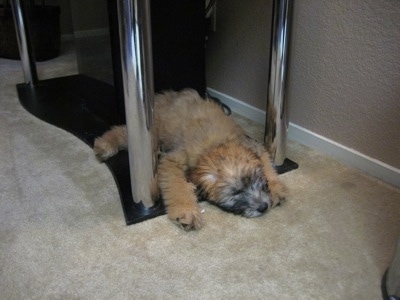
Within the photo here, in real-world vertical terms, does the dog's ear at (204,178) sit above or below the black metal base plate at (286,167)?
above

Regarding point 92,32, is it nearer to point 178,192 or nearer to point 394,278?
point 178,192

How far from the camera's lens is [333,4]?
3.63 feet

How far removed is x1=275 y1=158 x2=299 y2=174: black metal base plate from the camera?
44.8 inches

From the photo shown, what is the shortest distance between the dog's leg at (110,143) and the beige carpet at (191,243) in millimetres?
41

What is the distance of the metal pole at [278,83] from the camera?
996 mm

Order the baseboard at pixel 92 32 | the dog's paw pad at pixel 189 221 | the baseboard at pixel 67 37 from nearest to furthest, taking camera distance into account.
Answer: the dog's paw pad at pixel 189 221, the baseboard at pixel 92 32, the baseboard at pixel 67 37

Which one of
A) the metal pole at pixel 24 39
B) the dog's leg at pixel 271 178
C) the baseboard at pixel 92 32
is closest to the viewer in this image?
the dog's leg at pixel 271 178

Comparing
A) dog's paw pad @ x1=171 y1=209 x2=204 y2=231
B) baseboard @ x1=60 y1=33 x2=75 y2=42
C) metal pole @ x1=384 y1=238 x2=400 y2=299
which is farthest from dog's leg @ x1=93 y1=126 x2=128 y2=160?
baseboard @ x1=60 y1=33 x2=75 y2=42

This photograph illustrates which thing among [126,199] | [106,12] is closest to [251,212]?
[126,199]

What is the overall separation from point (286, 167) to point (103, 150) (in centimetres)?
56

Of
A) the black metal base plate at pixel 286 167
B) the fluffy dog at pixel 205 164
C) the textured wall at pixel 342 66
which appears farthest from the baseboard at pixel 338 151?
the fluffy dog at pixel 205 164

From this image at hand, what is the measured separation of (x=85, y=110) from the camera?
1525 mm

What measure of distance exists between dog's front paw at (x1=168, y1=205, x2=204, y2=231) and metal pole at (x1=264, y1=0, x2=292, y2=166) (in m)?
0.37

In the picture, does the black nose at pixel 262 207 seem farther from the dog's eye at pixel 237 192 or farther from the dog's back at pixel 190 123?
the dog's back at pixel 190 123
